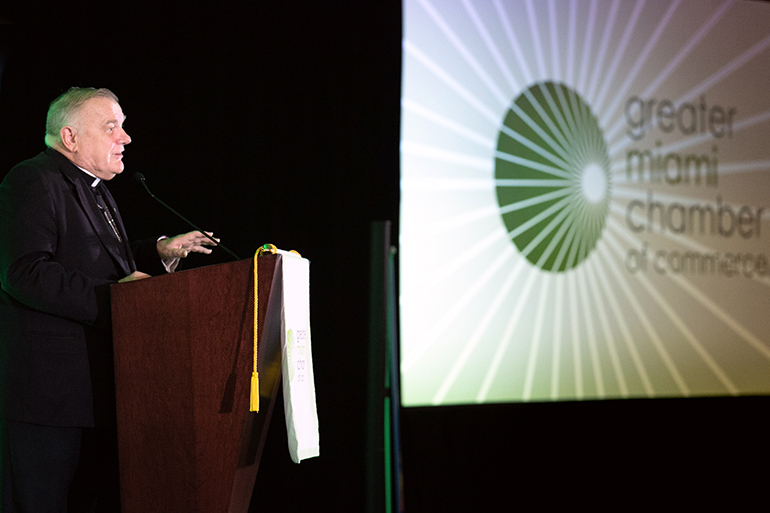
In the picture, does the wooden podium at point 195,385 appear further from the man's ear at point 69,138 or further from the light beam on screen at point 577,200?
the light beam on screen at point 577,200

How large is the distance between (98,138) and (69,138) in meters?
0.07

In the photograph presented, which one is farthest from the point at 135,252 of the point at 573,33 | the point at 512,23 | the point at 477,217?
the point at 573,33

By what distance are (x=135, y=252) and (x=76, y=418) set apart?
547mm

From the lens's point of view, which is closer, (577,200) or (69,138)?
(69,138)

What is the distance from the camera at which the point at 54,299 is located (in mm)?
1449

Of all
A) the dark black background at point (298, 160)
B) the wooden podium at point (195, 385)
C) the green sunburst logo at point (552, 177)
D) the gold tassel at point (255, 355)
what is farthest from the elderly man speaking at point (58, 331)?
the green sunburst logo at point (552, 177)

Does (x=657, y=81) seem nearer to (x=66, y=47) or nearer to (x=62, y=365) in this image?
(x=66, y=47)

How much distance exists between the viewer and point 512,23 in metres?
2.92

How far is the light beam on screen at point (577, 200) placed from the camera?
8.86ft

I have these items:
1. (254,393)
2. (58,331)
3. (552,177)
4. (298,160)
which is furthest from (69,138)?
(552,177)

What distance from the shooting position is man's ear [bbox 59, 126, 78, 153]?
170 cm

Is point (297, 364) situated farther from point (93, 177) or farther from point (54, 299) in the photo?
point (93, 177)

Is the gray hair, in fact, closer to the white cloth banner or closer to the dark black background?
the dark black background

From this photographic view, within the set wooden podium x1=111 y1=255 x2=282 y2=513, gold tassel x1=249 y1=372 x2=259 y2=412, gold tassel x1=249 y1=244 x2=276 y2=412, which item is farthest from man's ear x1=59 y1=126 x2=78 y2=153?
gold tassel x1=249 y1=372 x2=259 y2=412
